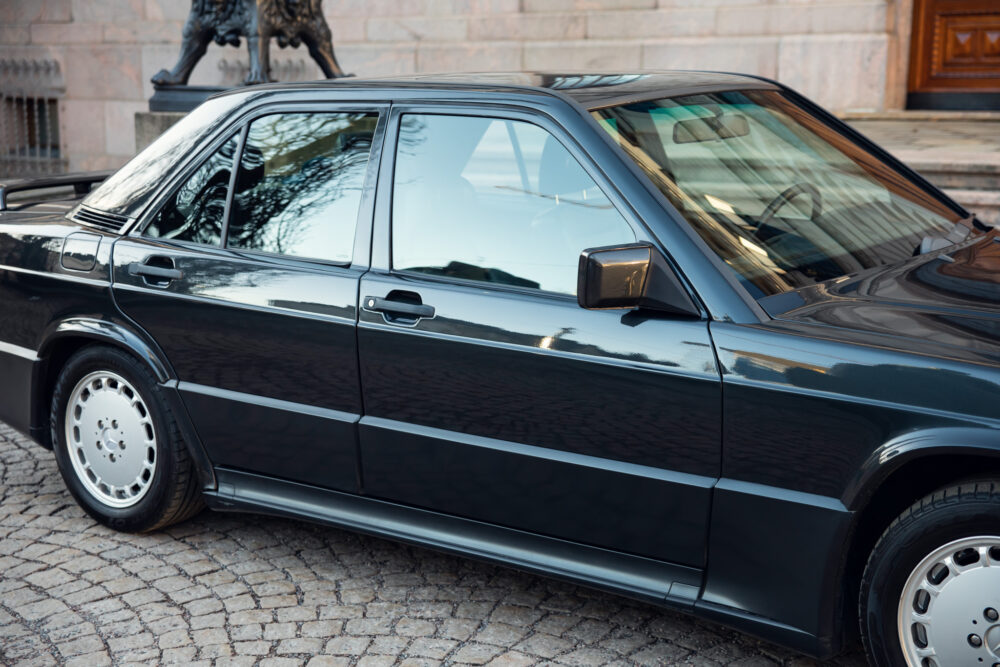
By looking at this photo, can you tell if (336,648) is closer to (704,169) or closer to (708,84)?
(704,169)

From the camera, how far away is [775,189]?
360 cm

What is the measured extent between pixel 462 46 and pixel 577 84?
10311mm

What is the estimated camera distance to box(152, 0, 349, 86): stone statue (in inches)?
447

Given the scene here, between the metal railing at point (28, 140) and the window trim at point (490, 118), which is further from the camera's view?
the metal railing at point (28, 140)

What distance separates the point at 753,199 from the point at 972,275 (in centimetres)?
67

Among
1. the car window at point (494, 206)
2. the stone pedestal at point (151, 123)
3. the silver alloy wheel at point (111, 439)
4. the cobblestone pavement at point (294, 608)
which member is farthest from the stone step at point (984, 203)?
the stone pedestal at point (151, 123)

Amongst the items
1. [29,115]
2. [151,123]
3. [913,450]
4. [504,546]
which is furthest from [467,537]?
[29,115]

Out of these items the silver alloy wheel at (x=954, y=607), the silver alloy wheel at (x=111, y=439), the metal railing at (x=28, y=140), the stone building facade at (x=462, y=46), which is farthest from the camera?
the metal railing at (x=28, y=140)

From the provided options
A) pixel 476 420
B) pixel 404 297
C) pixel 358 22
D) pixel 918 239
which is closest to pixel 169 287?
pixel 404 297

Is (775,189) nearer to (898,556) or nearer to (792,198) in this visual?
(792,198)

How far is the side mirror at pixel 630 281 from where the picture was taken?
9.82 feet

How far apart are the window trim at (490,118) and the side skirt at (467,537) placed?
0.74 meters

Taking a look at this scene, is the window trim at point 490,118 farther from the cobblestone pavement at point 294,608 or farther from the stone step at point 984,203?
the stone step at point 984,203

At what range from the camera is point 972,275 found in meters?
3.36
